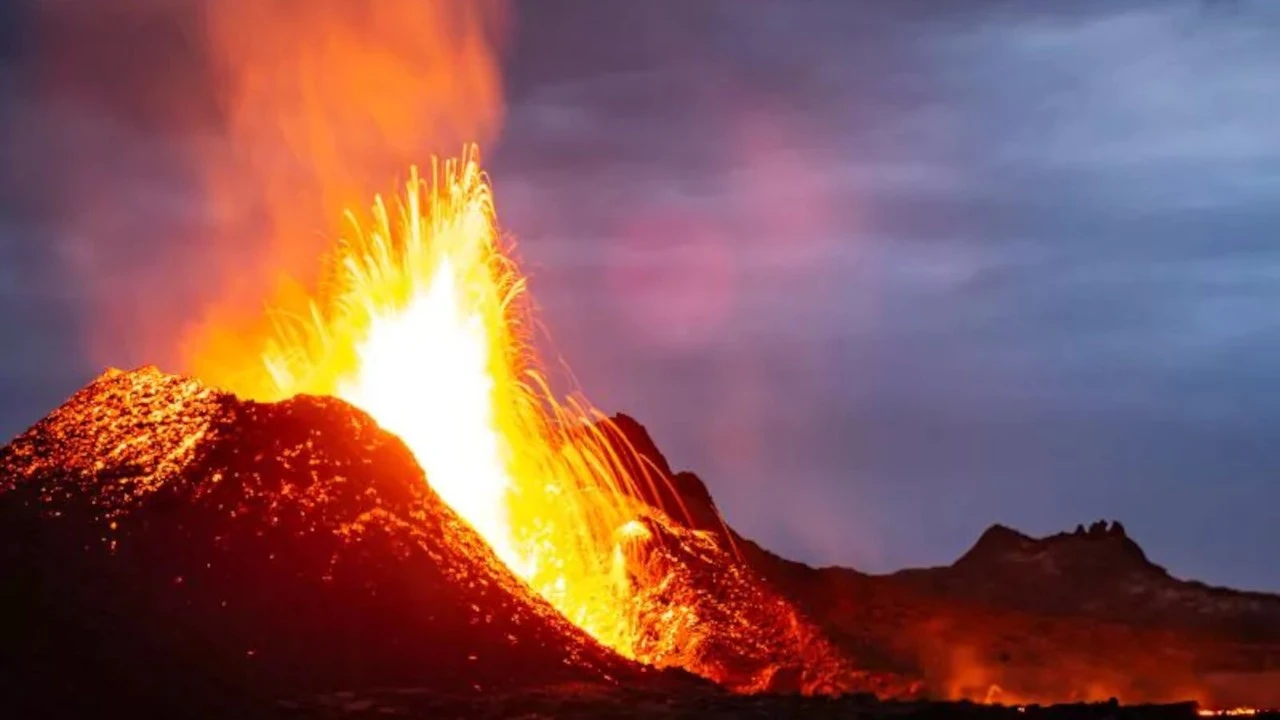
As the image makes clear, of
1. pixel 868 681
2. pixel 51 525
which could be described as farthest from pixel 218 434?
pixel 868 681

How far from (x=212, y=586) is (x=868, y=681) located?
24.4m

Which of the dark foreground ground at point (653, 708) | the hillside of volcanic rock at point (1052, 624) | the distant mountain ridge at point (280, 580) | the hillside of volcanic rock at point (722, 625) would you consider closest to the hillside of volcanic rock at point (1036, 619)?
the hillside of volcanic rock at point (1052, 624)

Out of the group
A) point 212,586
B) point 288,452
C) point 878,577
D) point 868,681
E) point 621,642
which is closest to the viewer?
point 212,586

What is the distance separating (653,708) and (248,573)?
483 inches

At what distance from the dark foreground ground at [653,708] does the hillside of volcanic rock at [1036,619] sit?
657 inches

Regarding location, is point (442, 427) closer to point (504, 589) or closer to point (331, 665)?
point (504, 589)

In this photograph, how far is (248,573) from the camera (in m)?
47.7

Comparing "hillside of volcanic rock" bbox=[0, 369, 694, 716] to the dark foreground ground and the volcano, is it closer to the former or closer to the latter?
the volcano

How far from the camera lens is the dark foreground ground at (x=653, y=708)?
4159 cm

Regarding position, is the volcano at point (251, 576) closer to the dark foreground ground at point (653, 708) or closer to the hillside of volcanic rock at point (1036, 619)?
the dark foreground ground at point (653, 708)

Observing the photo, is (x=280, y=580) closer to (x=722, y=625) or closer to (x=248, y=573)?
(x=248, y=573)

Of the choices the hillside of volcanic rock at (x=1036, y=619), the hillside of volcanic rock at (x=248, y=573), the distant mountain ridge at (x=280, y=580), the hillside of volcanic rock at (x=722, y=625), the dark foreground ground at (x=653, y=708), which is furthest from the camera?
the hillside of volcanic rock at (x=1036, y=619)

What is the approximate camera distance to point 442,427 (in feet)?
192

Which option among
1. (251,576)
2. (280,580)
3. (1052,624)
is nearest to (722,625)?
(280,580)
